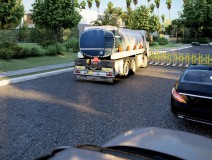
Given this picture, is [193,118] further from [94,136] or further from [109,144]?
[109,144]

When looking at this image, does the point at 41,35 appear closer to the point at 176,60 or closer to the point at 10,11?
the point at 10,11

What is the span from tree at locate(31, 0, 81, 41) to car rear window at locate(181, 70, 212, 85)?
22821 mm

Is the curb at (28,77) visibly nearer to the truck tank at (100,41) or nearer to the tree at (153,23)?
the truck tank at (100,41)

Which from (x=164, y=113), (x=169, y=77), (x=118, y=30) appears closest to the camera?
(x=164, y=113)

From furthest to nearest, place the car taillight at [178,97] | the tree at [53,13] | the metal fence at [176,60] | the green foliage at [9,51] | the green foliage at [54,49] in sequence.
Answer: the tree at [53,13] < the green foliage at [54,49] < the metal fence at [176,60] < the green foliage at [9,51] < the car taillight at [178,97]

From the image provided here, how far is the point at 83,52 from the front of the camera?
1262cm

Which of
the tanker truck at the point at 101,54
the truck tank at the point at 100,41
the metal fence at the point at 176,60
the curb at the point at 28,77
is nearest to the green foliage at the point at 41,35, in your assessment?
the metal fence at the point at 176,60

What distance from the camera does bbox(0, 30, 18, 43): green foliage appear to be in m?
28.5

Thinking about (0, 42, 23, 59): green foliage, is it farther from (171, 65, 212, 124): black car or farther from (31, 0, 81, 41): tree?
(171, 65, 212, 124): black car

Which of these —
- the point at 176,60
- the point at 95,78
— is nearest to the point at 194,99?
the point at 95,78

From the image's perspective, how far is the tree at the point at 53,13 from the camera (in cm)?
2720

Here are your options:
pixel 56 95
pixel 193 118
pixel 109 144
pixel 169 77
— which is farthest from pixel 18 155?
pixel 169 77

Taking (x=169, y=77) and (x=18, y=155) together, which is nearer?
(x=18, y=155)

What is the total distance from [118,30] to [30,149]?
911 centimetres
